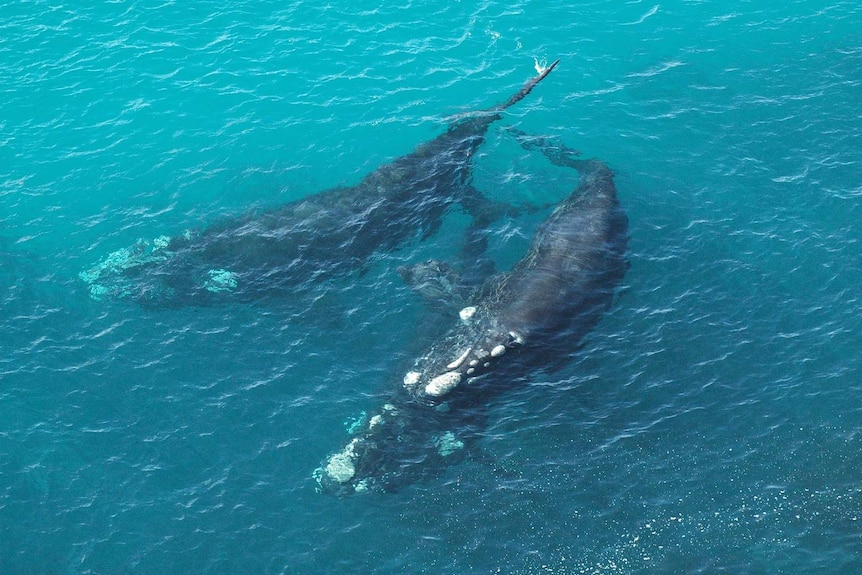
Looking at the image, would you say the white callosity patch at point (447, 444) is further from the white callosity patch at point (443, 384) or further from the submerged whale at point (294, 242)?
the submerged whale at point (294, 242)

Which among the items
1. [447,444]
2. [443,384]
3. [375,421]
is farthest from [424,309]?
[447,444]

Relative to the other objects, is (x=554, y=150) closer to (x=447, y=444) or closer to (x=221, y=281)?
(x=221, y=281)

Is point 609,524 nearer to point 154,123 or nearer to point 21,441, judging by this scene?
point 21,441

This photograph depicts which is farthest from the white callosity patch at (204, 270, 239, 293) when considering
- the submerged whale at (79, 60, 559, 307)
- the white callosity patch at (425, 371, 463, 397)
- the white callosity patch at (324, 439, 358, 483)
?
the white callosity patch at (425, 371, 463, 397)

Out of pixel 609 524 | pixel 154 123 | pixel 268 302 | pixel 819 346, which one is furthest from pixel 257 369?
pixel 819 346

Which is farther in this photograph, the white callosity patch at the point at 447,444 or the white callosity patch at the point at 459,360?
the white callosity patch at the point at 459,360

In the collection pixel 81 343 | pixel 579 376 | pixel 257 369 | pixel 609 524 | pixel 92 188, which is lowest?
pixel 609 524

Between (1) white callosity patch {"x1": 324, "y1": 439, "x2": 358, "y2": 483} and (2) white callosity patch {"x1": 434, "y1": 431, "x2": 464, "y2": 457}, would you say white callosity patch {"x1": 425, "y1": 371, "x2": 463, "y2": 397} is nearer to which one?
(2) white callosity patch {"x1": 434, "y1": 431, "x2": 464, "y2": 457}

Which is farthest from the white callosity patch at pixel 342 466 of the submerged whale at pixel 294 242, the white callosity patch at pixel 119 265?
the white callosity patch at pixel 119 265
